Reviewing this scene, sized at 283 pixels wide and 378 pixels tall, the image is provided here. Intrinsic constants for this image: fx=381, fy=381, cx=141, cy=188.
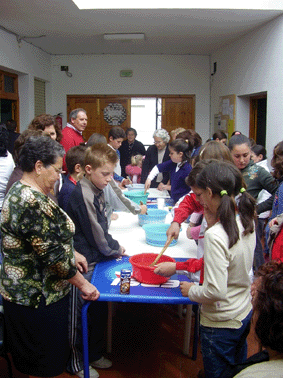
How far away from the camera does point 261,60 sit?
249 inches

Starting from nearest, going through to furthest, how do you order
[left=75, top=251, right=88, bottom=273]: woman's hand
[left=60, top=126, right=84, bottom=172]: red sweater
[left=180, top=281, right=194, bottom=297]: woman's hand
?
1. [left=180, top=281, right=194, bottom=297]: woman's hand
2. [left=75, top=251, right=88, bottom=273]: woman's hand
3. [left=60, top=126, right=84, bottom=172]: red sweater

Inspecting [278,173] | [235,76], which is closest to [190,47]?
[235,76]

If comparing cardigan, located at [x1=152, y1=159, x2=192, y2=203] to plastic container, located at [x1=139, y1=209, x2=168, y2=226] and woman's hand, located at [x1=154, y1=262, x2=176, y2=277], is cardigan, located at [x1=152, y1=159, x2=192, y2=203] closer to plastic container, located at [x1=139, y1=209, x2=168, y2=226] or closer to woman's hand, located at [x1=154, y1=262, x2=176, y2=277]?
plastic container, located at [x1=139, y1=209, x2=168, y2=226]

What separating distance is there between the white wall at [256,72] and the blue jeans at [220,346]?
442 centimetres

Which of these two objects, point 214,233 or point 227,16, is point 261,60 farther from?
point 214,233

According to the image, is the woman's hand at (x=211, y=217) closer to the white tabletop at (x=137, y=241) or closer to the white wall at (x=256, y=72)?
the white tabletop at (x=137, y=241)

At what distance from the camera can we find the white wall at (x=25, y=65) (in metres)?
6.56

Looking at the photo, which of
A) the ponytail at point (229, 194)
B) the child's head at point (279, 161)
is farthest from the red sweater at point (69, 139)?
the ponytail at point (229, 194)

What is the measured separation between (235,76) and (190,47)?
4.45 ft

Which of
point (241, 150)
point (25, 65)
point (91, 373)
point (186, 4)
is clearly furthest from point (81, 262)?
point (25, 65)

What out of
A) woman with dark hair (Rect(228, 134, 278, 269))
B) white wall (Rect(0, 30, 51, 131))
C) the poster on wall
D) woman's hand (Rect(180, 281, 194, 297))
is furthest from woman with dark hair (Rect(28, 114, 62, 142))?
the poster on wall

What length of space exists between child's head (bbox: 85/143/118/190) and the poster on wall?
562cm

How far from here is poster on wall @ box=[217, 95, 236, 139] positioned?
764 cm

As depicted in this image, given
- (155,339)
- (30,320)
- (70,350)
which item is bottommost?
(155,339)
